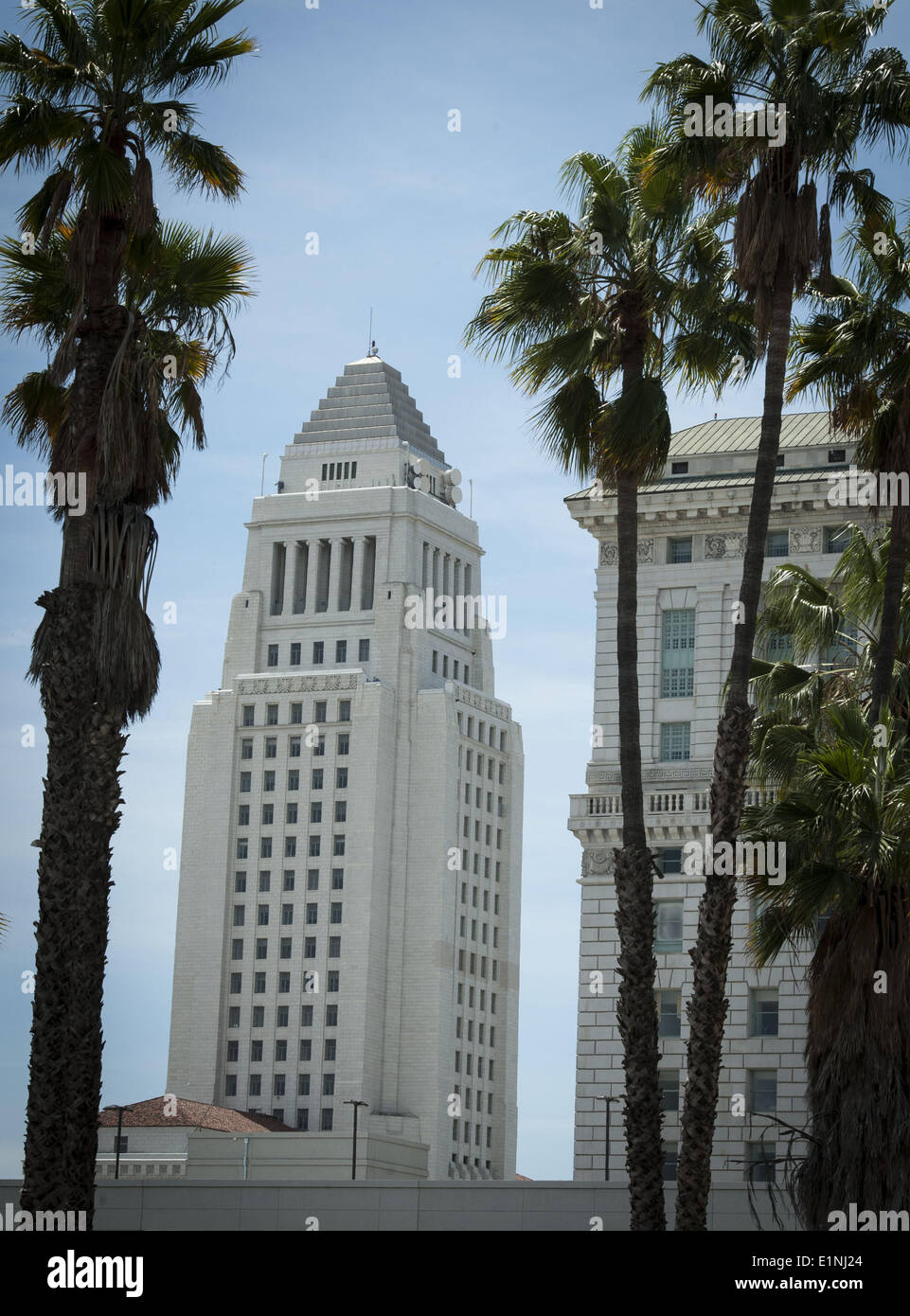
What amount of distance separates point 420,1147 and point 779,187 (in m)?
114

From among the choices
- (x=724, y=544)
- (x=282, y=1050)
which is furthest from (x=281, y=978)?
(x=724, y=544)

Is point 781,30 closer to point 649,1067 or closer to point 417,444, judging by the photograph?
point 649,1067

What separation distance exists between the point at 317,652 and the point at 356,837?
55.4 feet

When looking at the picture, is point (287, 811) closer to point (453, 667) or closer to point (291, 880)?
point (291, 880)

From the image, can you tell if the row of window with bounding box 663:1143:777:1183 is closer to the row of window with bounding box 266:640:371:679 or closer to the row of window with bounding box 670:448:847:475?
the row of window with bounding box 670:448:847:475

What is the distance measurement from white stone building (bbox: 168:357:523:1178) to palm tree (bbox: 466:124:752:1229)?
10967 centimetres

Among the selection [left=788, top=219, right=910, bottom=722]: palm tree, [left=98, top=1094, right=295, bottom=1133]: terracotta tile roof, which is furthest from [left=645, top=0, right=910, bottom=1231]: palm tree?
[left=98, top=1094, right=295, bottom=1133]: terracotta tile roof

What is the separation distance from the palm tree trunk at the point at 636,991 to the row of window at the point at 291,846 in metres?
117

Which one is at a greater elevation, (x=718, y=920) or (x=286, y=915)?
(x=286, y=915)

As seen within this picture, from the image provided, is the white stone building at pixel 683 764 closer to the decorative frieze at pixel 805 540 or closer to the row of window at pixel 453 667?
the decorative frieze at pixel 805 540

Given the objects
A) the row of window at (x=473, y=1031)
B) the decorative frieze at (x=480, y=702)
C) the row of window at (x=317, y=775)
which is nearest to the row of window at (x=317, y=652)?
the decorative frieze at (x=480, y=702)

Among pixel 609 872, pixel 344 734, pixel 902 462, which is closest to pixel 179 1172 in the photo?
pixel 344 734

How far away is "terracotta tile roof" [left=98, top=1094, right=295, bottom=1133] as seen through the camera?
4747 inches

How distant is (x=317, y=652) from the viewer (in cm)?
15325
